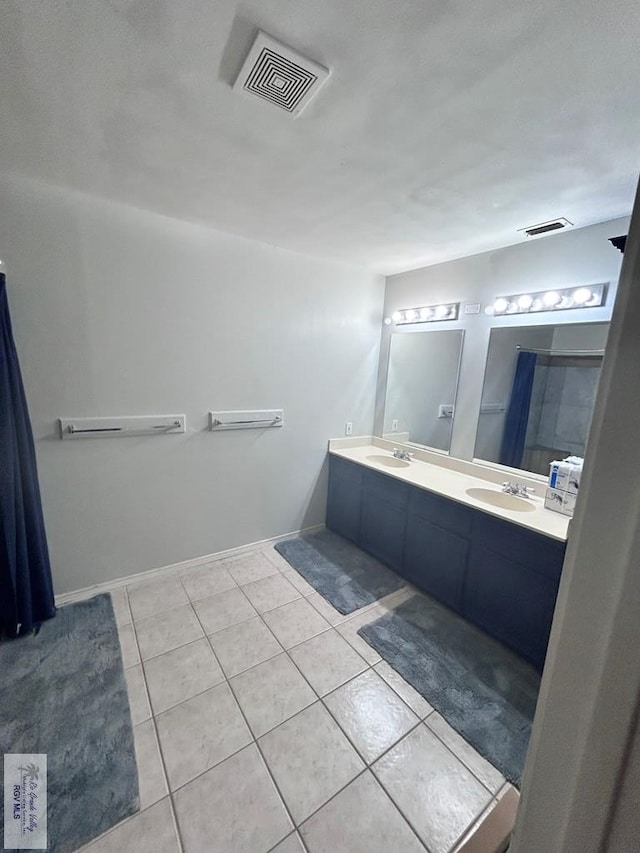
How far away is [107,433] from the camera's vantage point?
2.19 metres

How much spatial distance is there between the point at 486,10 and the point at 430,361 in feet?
7.30

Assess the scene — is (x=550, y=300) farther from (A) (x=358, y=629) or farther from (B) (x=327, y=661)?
(B) (x=327, y=661)

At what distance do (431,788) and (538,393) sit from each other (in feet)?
6.90

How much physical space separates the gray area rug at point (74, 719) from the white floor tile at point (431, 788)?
0.96 metres

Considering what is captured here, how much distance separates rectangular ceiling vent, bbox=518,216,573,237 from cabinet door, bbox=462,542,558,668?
1.89 m

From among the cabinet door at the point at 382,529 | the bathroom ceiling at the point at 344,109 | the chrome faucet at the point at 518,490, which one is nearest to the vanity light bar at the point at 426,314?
the bathroom ceiling at the point at 344,109

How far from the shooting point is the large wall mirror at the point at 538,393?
2078 mm

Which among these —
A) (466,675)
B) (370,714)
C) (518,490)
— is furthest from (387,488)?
(370,714)

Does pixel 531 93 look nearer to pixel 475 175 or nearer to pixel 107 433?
pixel 475 175

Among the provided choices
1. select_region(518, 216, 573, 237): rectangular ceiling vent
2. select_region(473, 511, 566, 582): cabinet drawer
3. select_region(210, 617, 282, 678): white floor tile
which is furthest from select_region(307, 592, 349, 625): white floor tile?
select_region(518, 216, 573, 237): rectangular ceiling vent

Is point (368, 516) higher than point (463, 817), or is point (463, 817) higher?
point (368, 516)

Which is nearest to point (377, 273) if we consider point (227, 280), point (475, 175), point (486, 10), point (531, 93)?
point (227, 280)

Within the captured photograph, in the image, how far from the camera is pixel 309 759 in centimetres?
141

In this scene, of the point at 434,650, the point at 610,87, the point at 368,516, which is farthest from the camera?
the point at 368,516
